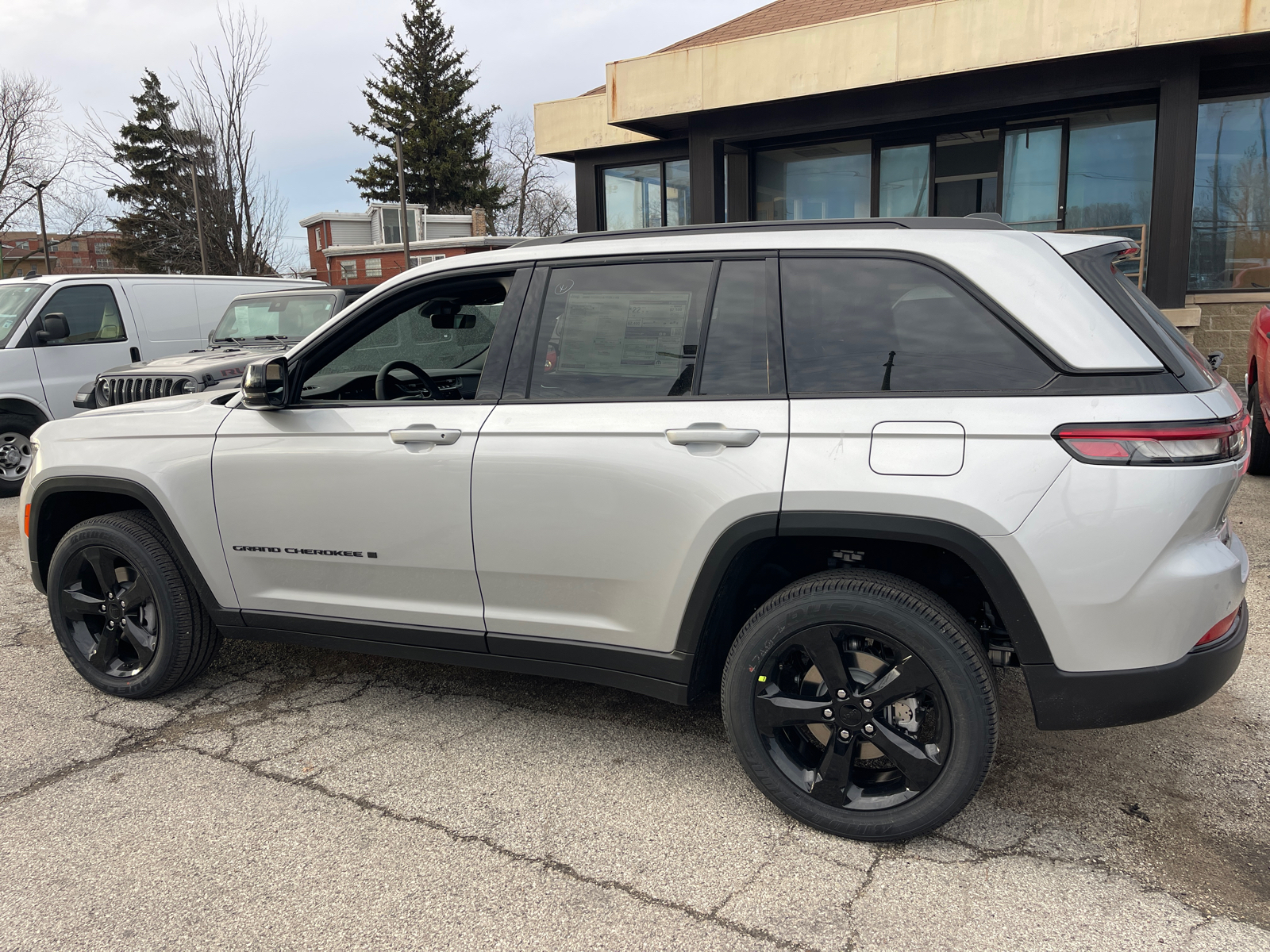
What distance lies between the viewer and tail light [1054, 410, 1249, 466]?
234cm

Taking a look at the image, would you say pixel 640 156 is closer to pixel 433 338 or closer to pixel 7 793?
pixel 433 338

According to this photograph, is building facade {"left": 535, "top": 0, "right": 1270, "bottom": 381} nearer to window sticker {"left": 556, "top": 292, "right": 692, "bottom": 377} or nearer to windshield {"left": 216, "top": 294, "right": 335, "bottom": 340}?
windshield {"left": 216, "top": 294, "right": 335, "bottom": 340}

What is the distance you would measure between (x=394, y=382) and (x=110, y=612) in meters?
1.53

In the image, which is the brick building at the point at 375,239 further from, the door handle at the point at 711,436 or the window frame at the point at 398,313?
the door handle at the point at 711,436

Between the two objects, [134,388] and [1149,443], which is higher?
[1149,443]

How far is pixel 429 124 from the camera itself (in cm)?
4509

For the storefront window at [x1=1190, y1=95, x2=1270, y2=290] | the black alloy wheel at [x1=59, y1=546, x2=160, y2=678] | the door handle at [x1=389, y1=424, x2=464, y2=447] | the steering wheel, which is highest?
the storefront window at [x1=1190, y1=95, x2=1270, y2=290]

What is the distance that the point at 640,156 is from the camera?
15.8 metres

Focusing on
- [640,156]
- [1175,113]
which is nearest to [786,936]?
[1175,113]

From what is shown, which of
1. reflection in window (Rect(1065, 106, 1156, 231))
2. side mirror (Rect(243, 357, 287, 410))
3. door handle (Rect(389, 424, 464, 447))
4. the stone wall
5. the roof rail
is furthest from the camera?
reflection in window (Rect(1065, 106, 1156, 231))

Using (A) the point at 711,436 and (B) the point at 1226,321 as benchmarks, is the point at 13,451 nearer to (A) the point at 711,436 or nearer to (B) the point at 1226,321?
(A) the point at 711,436

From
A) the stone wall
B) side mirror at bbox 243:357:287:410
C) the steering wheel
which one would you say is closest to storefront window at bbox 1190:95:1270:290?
the stone wall

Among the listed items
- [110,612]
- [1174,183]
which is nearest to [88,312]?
[110,612]

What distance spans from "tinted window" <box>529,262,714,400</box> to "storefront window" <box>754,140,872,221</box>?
37.0ft
